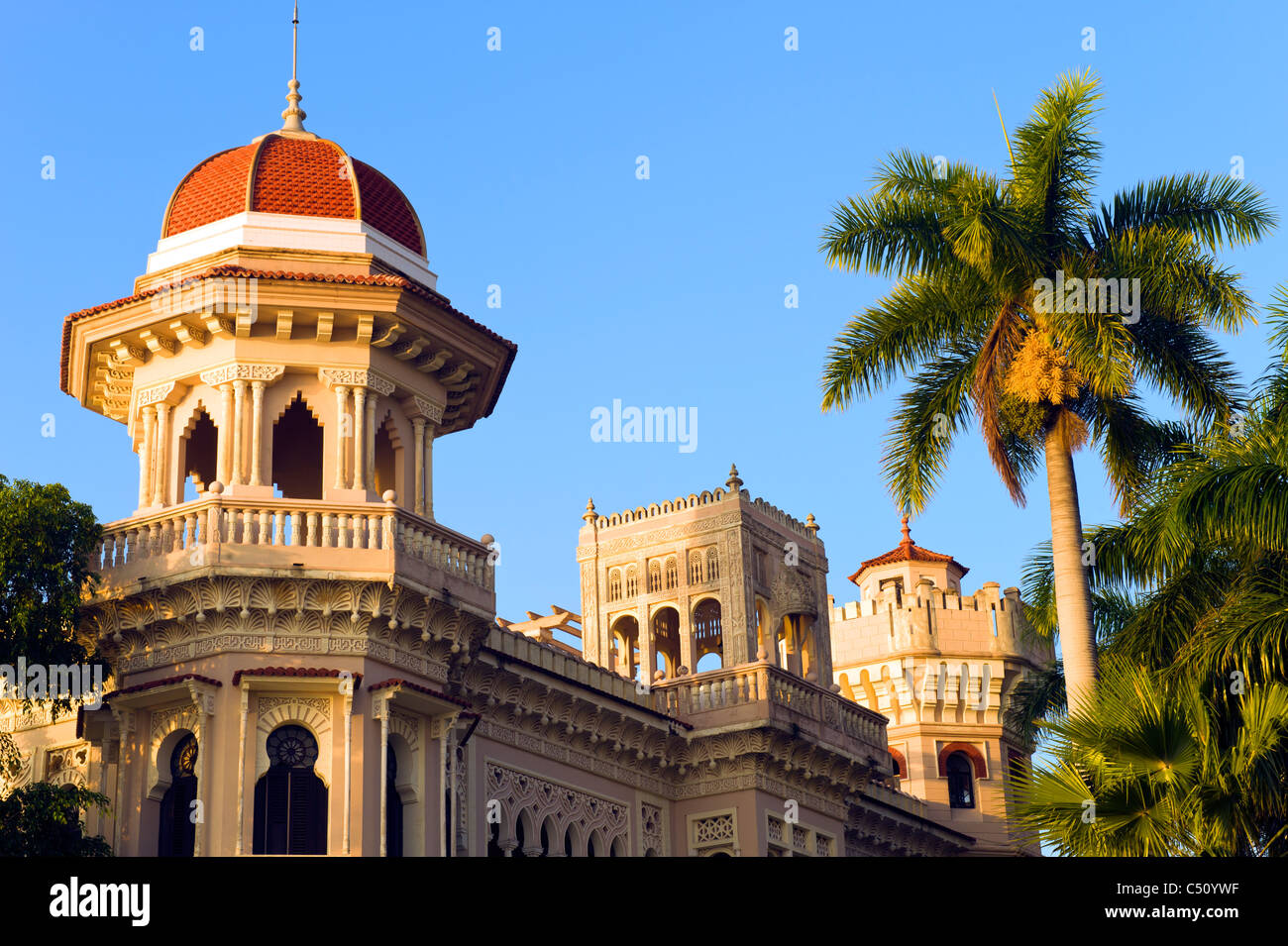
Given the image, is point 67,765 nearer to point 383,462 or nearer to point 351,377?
Result: point 383,462

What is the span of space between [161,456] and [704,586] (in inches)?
512

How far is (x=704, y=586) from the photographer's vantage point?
36.1 meters

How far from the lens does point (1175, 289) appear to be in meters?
23.2

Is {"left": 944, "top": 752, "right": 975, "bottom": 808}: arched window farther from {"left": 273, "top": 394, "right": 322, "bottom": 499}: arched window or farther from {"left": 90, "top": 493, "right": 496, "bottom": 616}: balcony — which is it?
{"left": 90, "top": 493, "right": 496, "bottom": 616}: balcony

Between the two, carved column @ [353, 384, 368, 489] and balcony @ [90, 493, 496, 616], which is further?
carved column @ [353, 384, 368, 489]

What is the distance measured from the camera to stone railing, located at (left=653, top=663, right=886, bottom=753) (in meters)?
31.2

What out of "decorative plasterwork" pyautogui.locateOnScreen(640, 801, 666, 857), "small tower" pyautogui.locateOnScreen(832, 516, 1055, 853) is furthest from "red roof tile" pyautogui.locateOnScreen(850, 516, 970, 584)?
"decorative plasterwork" pyautogui.locateOnScreen(640, 801, 666, 857)

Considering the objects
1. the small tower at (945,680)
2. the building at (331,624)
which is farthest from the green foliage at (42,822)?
the small tower at (945,680)

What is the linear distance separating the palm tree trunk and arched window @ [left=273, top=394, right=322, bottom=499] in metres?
11.0

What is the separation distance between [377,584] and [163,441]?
14.1ft

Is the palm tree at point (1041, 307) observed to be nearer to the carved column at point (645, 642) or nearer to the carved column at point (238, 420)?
the carved column at point (238, 420)

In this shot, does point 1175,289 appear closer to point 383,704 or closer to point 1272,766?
point 1272,766

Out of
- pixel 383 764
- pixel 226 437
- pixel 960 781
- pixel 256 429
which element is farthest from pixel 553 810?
pixel 960 781

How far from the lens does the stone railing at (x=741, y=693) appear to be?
102ft
